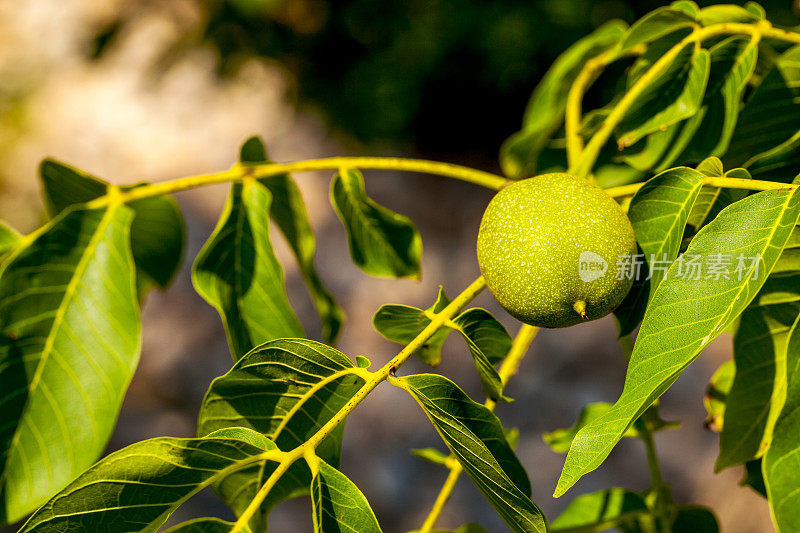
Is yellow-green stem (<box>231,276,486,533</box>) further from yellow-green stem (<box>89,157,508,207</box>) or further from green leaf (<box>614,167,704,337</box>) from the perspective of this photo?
yellow-green stem (<box>89,157,508,207</box>)

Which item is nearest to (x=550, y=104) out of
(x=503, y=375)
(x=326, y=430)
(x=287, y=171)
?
(x=287, y=171)

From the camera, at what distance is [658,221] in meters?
0.75

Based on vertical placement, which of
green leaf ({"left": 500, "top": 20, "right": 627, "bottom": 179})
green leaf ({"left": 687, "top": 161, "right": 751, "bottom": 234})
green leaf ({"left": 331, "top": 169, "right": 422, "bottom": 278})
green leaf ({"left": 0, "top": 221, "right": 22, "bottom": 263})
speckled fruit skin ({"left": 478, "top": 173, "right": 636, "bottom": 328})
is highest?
green leaf ({"left": 500, "top": 20, "right": 627, "bottom": 179})

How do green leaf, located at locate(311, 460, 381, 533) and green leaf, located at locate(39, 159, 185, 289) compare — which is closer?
green leaf, located at locate(311, 460, 381, 533)

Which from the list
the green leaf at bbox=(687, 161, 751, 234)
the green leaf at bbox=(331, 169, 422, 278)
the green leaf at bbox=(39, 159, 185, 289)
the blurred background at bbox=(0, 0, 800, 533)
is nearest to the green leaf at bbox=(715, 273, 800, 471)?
the green leaf at bbox=(687, 161, 751, 234)

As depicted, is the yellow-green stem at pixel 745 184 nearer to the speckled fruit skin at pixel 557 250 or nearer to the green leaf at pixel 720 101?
the speckled fruit skin at pixel 557 250

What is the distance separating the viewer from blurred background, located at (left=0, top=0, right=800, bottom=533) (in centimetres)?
328

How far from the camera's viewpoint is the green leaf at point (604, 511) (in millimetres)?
1058

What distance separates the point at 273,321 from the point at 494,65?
10.4 feet

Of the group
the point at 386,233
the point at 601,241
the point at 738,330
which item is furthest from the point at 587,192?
the point at 386,233

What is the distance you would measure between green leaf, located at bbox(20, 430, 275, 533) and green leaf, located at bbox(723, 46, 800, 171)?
32.4 inches

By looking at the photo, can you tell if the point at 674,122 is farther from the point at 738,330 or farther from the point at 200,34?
the point at 200,34

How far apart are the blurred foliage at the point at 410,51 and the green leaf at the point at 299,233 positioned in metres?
2.69

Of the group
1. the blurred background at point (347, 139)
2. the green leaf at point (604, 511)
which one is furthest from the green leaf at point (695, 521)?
the blurred background at point (347, 139)
